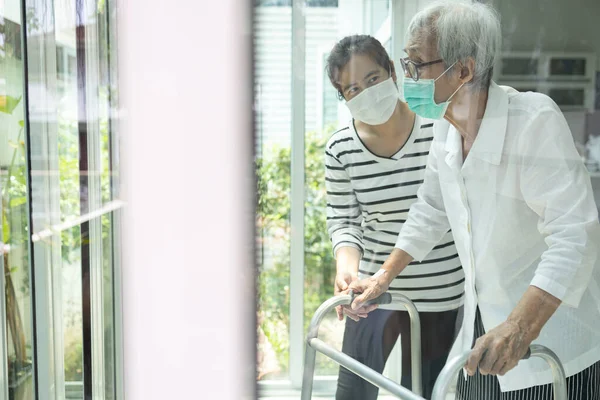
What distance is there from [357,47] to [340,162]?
230 millimetres

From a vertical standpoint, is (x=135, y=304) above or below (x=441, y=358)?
above

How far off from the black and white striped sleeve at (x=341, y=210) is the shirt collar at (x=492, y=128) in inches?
8.9

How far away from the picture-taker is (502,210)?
1149 mm

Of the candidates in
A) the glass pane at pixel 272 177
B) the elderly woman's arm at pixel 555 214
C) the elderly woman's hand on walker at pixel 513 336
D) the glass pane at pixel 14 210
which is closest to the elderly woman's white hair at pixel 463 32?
the elderly woman's arm at pixel 555 214

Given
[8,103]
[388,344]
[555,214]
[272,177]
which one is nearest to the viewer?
[555,214]

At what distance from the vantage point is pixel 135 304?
3.89 feet

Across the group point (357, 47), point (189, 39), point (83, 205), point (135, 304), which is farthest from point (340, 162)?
point (83, 205)

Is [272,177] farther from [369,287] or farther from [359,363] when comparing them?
[359,363]

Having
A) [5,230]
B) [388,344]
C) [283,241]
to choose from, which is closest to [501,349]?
[388,344]

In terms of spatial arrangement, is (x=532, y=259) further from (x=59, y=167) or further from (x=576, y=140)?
(x=59, y=167)

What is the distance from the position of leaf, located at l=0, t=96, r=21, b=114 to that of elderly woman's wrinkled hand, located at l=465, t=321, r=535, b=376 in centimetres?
118

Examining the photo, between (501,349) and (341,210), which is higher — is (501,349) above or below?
below

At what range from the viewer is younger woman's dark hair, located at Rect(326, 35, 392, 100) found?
3.83ft

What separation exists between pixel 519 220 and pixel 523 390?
341mm
